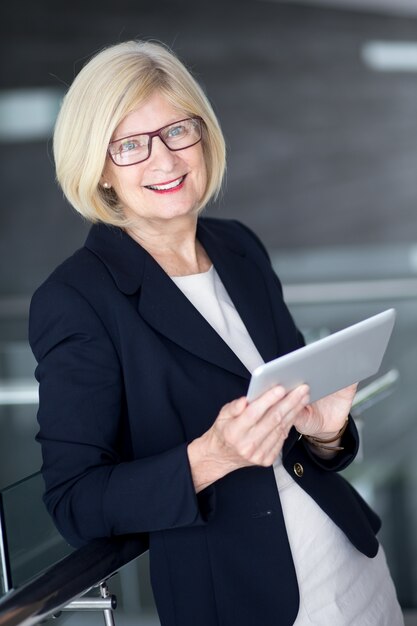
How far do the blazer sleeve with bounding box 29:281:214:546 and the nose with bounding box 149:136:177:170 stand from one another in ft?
0.99

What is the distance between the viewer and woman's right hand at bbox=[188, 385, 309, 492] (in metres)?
1.25

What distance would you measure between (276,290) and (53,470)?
68 centimetres

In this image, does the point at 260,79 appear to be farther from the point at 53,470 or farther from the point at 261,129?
the point at 53,470

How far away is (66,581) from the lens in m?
1.26

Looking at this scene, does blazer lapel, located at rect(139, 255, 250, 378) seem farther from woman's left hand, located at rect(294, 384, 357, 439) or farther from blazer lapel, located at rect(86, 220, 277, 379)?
woman's left hand, located at rect(294, 384, 357, 439)

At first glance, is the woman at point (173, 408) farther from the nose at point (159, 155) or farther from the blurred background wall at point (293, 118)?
the blurred background wall at point (293, 118)

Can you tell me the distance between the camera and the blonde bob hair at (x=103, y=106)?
157 centimetres

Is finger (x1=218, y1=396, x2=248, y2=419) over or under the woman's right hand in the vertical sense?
over

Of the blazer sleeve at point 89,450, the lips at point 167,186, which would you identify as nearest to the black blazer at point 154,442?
the blazer sleeve at point 89,450

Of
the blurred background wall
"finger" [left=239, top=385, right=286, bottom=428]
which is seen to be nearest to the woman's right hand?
"finger" [left=239, top=385, right=286, bottom=428]

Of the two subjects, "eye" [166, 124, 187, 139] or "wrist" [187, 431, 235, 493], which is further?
"eye" [166, 124, 187, 139]

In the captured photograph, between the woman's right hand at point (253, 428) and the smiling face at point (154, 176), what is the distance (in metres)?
0.50

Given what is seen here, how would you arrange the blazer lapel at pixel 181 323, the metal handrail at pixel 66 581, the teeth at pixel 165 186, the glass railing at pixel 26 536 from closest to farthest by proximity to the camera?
the metal handrail at pixel 66 581 < the glass railing at pixel 26 536 < the blazer lapel at pixel 181 323 < the teeth at pixel 165 186

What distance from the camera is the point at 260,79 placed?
811 cm
